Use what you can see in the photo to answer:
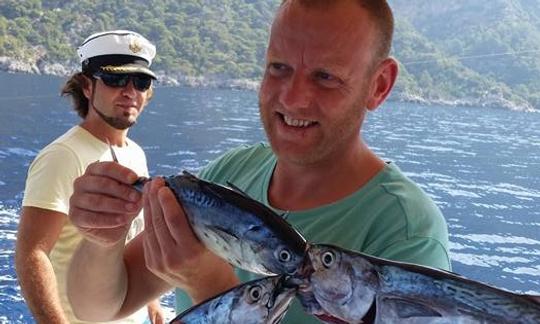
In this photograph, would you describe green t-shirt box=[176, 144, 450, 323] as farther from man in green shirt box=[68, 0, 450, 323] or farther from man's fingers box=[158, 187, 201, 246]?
man's fingers box=[158, 187, 201, 246]

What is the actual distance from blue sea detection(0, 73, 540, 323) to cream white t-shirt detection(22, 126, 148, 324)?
421cm

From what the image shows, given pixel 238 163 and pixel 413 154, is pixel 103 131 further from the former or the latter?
pixel 413 154

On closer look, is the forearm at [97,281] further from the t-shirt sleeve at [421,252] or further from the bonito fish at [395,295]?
the bonito fish at [395,295]

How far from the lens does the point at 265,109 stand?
5.08ft

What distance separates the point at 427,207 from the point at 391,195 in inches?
3.3

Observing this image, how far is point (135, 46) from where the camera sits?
325 cm

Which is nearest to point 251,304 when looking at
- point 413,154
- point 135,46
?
point 135,46

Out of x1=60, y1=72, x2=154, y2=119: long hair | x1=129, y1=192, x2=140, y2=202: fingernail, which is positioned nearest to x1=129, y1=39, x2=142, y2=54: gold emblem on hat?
x1=60, y1=72, x2=154, y2=119: long hair

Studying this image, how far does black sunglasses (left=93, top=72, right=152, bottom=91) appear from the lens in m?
3.14

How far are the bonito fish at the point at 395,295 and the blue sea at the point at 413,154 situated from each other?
621cm

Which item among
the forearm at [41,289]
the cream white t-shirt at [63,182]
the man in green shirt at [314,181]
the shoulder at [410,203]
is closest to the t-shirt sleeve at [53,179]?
the cream white t-shirt at [63,182]

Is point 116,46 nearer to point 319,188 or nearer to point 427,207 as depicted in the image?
point 319,188

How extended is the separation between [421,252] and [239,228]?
0.38 m

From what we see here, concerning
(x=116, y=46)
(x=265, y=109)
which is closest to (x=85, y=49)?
(x=116, y=46)
